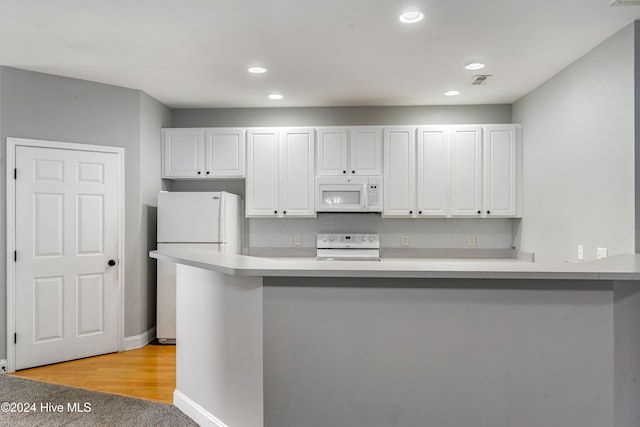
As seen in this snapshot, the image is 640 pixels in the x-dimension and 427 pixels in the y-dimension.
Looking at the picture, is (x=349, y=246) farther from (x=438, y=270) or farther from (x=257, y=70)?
(x=438, y=270)

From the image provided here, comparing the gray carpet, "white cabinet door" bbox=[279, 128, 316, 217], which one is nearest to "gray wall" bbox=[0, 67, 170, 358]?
the gray carpet

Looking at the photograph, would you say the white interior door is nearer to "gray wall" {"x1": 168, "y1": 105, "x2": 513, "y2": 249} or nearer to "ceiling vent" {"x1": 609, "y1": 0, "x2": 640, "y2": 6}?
"gray wall" {"x1": 168, "y1": 105, "x2": 513, "y2": 249}

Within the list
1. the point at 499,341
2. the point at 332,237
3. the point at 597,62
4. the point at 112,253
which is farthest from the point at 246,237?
the point at 597,62

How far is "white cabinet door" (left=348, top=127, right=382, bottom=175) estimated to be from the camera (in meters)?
4.41

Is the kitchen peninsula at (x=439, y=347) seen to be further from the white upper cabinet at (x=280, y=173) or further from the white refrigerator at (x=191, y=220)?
the white upper cabinet at (x=280, y=173)

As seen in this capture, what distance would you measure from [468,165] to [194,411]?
3.47 metres

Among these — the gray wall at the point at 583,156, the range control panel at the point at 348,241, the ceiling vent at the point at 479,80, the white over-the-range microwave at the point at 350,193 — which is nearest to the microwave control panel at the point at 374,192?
the white over-the-range microwave at the point at 350,193

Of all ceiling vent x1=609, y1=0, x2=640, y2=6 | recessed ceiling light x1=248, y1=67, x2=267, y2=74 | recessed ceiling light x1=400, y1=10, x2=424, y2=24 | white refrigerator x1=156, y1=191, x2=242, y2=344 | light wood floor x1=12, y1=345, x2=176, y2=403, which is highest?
recessed ceiling light x1=248, y1=67, x2=267, y2=74

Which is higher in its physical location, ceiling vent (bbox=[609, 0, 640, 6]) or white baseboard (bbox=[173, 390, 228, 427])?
ceiling vent (bbox=[609, 0, 640, 6])

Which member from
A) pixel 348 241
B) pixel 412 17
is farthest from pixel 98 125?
pixel 412 17

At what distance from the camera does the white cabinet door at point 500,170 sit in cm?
431

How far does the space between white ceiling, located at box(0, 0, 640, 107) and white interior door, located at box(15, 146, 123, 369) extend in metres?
0.87

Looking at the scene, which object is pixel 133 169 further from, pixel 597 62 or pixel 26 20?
pixel 597 62

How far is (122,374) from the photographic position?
3396 mm
